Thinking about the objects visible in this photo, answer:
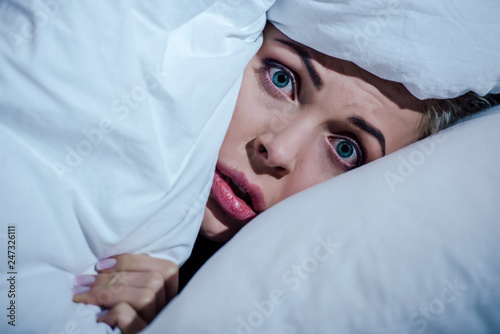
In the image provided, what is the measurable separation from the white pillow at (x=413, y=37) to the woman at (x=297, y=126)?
44 mm

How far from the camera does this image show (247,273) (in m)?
0.48

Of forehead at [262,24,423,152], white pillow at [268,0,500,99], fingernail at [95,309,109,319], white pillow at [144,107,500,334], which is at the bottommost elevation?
fingernail at [95,309,109,319]

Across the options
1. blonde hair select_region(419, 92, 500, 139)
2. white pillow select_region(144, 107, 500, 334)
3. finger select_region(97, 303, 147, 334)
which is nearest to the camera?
white pillow select_region(144, 107, 500, 334)

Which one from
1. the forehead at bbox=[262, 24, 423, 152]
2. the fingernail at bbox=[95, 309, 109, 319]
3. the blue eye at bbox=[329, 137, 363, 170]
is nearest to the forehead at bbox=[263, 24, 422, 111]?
the forehead at bbox=[262, 24, 423, 152]

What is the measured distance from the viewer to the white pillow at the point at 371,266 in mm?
439

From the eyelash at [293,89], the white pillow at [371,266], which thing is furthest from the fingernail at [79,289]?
the eyelash at [293,89]

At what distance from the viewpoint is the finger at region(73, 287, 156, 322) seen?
572 mm

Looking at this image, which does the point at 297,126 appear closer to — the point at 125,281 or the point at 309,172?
the point at 309,172

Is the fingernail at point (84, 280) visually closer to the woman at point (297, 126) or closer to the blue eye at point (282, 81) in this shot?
the woman at point (297, 126)

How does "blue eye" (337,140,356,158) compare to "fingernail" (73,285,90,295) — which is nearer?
"fingernail" (73,285,90,295)

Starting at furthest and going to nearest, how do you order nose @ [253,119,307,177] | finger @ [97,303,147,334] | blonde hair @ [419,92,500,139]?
1. blonde hair @ [419,92,500,139]
2. nose @ [253,119,307,177]
3. finger @ [97,303,147,334]

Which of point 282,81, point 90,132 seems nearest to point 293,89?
point 282,81

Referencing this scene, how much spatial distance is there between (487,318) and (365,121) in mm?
385

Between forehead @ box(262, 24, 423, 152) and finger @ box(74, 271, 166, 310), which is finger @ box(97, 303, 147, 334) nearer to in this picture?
finger @ box(74, 271, 166, 310)
